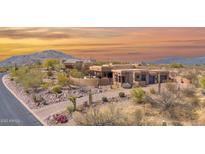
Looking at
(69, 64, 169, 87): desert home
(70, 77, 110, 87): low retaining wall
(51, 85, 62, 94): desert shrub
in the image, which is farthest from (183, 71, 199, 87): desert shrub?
(51, 85, 62, 94): desert shrub

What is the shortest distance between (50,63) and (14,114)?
129 cm

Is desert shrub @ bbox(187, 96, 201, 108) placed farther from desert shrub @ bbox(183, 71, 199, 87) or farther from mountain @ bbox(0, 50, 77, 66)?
mountain @ bbox(0, 50, 77, 66)

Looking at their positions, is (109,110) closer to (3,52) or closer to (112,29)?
(112,29)

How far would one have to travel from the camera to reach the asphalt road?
9562 millimetres

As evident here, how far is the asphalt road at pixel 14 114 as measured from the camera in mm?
9562

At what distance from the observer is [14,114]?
31.6ft

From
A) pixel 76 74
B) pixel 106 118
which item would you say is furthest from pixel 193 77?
pixel 76 74

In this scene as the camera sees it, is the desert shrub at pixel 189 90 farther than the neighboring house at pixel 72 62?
No

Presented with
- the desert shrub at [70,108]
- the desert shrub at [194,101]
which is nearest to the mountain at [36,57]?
the desert shrub at [70,108]

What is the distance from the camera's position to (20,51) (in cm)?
970

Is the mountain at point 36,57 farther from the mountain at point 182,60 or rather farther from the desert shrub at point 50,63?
the mountain at point 182,60

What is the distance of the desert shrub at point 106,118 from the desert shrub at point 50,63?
1139 mm
